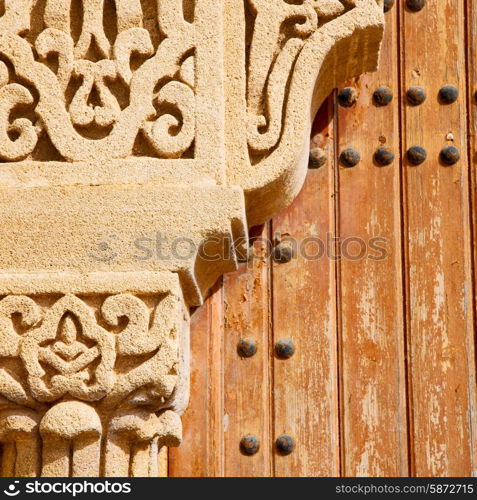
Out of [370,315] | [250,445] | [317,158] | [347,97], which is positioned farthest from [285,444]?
[347,97]

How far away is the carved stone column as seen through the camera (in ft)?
5.96

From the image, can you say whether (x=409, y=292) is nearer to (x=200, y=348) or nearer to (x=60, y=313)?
(x=200, y=348)

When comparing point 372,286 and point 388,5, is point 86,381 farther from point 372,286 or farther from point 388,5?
point 388,5

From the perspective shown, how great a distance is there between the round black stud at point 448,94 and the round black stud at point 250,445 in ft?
2.81

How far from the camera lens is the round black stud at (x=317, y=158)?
220cm

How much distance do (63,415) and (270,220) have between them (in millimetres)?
665

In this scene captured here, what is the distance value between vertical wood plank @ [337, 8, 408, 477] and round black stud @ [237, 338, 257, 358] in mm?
192

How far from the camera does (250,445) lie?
208 centimetres

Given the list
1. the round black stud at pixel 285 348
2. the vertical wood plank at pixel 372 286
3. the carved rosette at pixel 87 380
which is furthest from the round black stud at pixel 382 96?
the carved rosette at pixel 87 380

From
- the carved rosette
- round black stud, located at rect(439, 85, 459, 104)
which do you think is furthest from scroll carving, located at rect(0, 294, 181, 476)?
round black stud, located at rect(439, 85, 459, 104)

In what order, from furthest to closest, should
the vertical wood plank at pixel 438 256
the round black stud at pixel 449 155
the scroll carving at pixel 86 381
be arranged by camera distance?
1. the round black stud at pixel 449 155
2. the vertical wood plank at pixel 438 256
3. the scroll carving at pixel 86 381

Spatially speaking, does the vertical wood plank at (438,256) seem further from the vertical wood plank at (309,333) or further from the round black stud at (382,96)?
the vertical wood plank at (309,333)

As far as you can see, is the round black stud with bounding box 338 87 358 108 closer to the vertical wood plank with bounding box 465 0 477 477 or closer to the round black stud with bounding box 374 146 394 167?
the round black stud with bounding box 374 146 394 167

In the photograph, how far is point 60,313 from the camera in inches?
72.4
